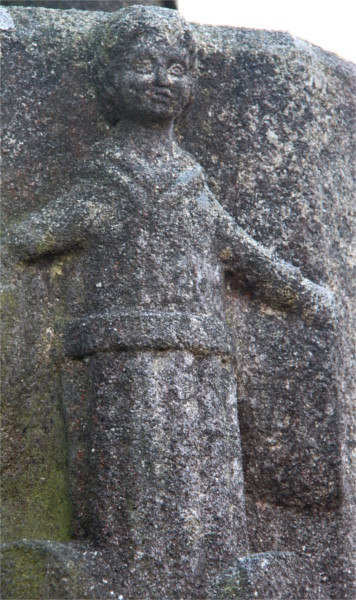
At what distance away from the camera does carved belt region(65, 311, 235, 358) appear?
4375 millimetres

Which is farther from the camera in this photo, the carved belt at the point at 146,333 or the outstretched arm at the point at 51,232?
the outstretched arm at the point at 51,232

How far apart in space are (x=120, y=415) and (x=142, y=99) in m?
1.12

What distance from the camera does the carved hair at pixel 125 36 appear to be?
15.3ft

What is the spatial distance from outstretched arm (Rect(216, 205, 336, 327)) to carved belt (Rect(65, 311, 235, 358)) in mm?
312

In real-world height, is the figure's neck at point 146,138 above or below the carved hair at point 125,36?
below

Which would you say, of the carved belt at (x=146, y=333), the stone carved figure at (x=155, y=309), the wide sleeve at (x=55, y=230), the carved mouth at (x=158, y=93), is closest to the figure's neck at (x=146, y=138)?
the stone carved figure at (x=155, y=309)

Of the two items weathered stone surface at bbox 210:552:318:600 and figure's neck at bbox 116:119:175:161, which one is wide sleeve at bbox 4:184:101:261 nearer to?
figure's neck at bbox 116:119:175:161

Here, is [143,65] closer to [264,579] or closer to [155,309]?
[155,309]

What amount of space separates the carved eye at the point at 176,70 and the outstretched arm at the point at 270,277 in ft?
1.57

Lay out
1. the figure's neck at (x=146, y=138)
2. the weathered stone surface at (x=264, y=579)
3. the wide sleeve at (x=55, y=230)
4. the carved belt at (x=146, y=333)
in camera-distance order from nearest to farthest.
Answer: the weathered stone surface at (x=264, y=579) → the carved belt at (x=146, y=333) → the wide sleeve at (x=55, y=230) → the figure's neck at (x=146, y=138)

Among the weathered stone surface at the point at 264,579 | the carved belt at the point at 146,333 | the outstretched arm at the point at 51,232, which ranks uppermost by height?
the outstretched arm at the point at 51,232

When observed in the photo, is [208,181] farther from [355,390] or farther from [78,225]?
[355,390]

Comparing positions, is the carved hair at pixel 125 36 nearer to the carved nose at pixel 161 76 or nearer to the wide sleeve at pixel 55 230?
the carved nose at pixel 161 76

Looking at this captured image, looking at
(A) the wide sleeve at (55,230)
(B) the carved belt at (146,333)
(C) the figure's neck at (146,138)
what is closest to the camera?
(B) the carved belt at (146,333)
